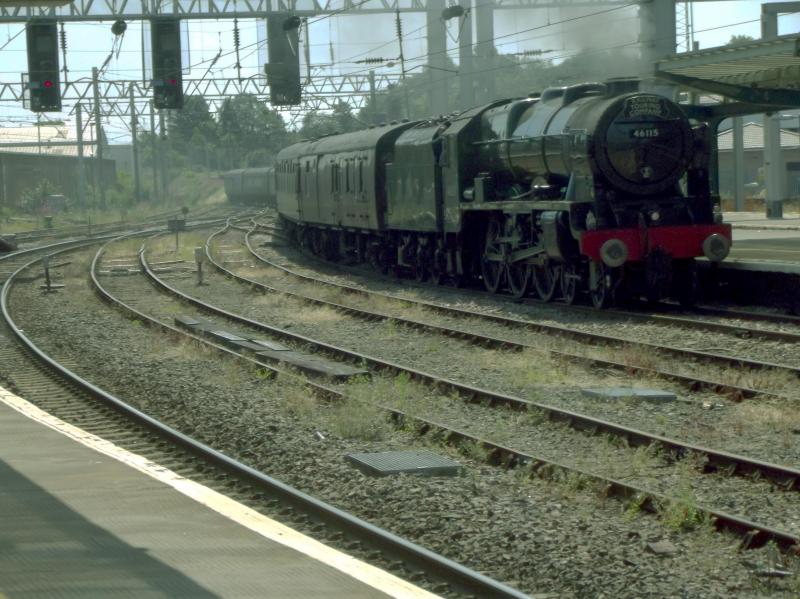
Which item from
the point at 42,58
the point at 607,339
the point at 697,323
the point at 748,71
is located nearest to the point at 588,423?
the point at 607,339

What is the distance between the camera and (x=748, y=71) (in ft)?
71.3

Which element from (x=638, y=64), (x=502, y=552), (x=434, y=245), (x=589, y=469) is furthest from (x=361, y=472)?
(x=638, y=64)

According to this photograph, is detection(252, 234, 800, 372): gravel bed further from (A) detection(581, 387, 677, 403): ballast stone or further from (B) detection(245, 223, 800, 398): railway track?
(A) detection(581, 387, 677, 403): ballast stone

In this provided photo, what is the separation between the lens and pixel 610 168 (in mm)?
16719

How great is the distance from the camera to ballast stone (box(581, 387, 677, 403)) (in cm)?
1046

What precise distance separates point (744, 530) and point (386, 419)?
13.5 feet

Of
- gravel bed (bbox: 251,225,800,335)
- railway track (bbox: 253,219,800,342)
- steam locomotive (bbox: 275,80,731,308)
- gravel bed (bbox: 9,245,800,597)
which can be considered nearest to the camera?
gravel bed (bbox: 9,245,800,597)

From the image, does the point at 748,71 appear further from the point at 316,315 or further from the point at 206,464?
the point at 206,464

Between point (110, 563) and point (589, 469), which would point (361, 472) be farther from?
point (110, 563)

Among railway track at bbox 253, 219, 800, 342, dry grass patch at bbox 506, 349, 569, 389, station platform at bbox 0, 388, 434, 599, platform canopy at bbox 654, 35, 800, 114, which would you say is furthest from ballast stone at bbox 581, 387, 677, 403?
platform canopy at bbox 654, 35, 800, 114

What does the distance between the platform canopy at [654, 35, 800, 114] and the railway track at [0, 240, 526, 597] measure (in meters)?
9.35

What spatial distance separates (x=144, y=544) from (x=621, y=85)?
41.5 ft

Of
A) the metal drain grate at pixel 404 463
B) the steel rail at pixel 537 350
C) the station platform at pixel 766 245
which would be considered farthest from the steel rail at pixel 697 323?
the metal drain grate at pixel 404 463

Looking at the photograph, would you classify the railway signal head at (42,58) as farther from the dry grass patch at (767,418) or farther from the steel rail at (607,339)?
the dry grass patch at (767,418)
